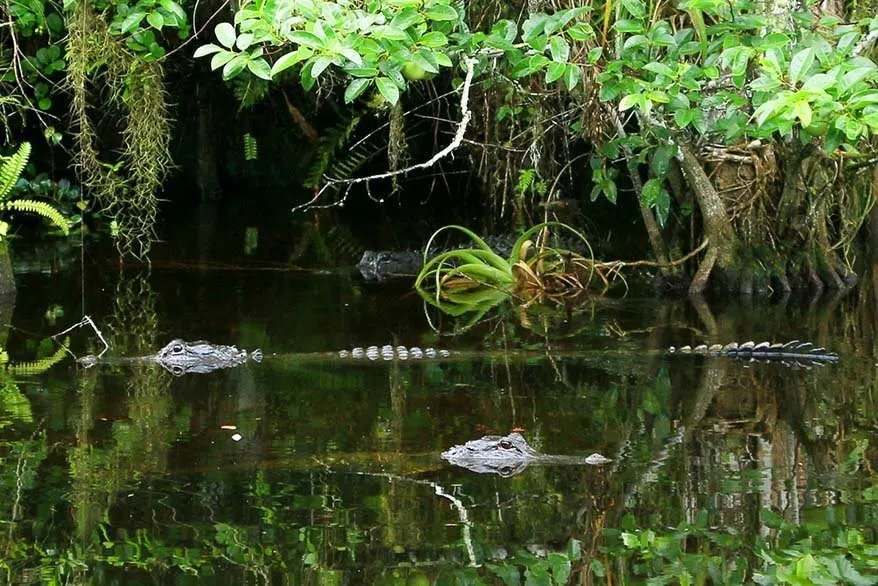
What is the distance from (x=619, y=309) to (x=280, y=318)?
6.81ft

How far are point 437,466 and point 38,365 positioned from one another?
100 inches

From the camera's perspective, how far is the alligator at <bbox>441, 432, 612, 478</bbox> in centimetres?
459

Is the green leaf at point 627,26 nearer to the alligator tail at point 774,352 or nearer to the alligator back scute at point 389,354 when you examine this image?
the alligator tail at point 774,352

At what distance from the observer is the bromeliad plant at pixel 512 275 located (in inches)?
338

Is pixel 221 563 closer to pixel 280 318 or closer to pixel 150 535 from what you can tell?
pixel 150 535

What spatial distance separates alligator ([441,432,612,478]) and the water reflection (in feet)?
0.18

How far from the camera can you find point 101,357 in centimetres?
648

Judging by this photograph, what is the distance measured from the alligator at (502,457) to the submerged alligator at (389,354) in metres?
1.83

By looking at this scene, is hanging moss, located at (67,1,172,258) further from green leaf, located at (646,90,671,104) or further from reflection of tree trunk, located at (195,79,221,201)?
reflection of tree trunk, located at (195,79,221,201)

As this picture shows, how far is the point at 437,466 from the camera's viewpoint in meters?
4.61

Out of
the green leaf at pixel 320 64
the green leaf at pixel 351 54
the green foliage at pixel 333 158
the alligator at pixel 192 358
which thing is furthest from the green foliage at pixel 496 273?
the green leaf at pixel 351 54

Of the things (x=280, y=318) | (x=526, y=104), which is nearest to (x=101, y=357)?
(x=280, y=318)

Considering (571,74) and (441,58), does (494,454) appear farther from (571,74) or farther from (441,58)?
(571,74)

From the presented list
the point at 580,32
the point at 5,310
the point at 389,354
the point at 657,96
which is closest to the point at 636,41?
the point at 580,32
